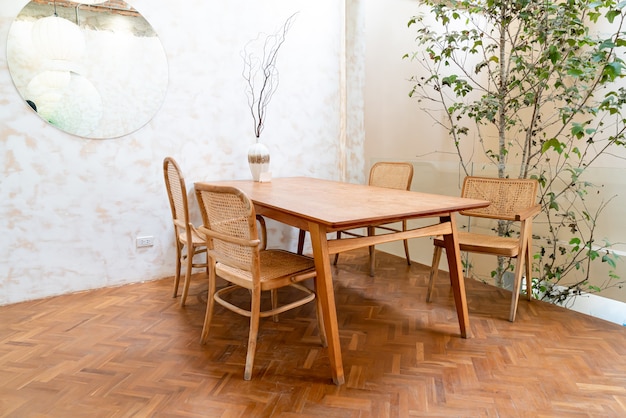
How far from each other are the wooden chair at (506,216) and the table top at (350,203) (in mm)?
461

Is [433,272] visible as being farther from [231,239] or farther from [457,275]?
[231,239]

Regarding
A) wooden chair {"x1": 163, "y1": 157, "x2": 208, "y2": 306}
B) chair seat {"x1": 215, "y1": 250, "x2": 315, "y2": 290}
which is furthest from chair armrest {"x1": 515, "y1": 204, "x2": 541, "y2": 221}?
wooden chair {"x1": 163, "y1": 157, "x2": 208, "y2": 306}

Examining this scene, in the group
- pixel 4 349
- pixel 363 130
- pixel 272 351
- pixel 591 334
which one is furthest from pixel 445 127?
pixel 4 349

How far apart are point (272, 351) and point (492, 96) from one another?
255 cm

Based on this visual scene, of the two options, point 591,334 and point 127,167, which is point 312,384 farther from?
point 127,167

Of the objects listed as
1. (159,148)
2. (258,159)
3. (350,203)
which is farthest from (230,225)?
(159,148)

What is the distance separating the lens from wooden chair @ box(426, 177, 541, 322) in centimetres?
254

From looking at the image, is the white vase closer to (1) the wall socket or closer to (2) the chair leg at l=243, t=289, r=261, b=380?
(1) the wall socket

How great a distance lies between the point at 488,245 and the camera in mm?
2576

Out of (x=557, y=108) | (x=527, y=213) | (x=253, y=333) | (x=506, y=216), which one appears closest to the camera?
(x=253, y=333)

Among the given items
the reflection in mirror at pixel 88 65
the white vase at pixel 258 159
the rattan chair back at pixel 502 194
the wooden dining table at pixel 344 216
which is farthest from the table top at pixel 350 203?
the reflection in mirror at pixel 88 65

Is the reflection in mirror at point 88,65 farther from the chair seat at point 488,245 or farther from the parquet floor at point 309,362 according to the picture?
the chair seat at point 488,245

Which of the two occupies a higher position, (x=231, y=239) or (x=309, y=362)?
(x=231, y=239)

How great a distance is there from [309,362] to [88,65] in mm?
2472
